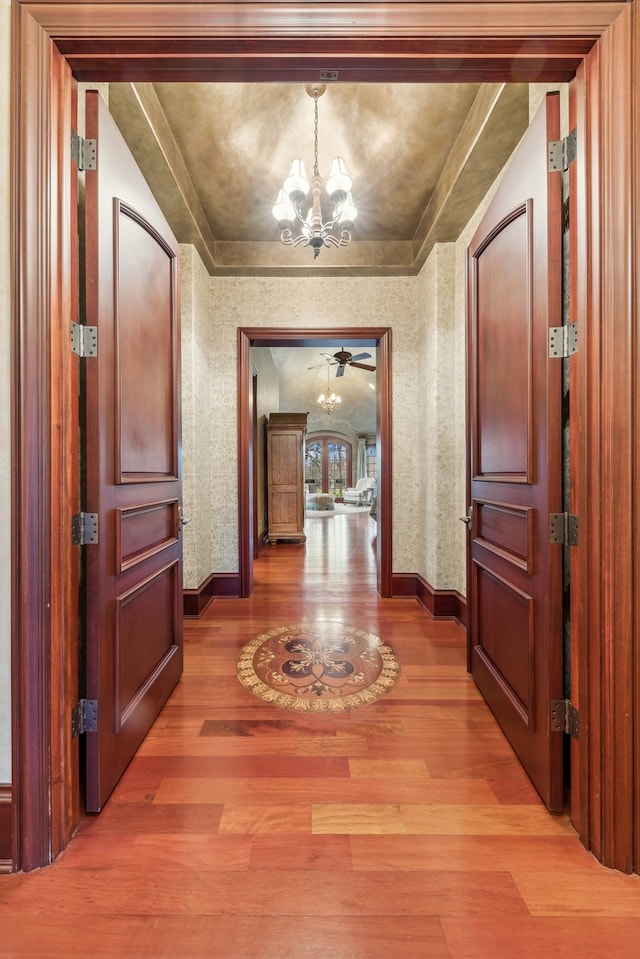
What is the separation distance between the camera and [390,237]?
11.2ft

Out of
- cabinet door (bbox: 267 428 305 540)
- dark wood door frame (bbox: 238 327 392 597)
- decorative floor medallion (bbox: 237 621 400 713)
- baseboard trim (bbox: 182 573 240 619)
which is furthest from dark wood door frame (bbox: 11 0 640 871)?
cabinet door (bbox: 267 428 305 540)

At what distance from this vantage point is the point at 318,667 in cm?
231

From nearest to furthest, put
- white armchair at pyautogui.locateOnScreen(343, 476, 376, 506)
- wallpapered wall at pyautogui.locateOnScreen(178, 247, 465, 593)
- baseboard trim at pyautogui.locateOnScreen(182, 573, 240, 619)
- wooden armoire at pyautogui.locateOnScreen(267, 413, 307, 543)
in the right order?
baseboard trim at pyautogui.locateOnScreen(182, 573, 240, 619) → wallpapered wall at pyautogui.locateOnScreen(178, 247, 465, 593) → wooden armoire at pyautogui.locateOnScreen(267, 413, 307, 543) → white armchair at pyautogui.locateOnScreen(343, 476, 376, 506)

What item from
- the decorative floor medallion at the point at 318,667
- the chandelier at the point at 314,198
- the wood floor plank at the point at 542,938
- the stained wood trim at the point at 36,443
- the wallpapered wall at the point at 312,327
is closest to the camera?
the wood floor plank at the point at 542,938

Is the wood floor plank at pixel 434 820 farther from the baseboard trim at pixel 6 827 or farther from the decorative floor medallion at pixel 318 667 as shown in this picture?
the baseboard trim at pixel 6 827

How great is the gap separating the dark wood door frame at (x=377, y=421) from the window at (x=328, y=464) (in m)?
11.6

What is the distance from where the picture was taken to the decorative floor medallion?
2008 millimetres

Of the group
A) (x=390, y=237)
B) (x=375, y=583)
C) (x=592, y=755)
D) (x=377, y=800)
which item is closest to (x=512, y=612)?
(x=592, y=755)

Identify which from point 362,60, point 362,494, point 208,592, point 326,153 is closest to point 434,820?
point 362,60

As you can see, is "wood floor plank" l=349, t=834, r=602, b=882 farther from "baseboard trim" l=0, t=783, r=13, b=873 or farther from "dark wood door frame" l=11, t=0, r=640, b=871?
"baseboard trim" l=0, t=783, r=13, b=873

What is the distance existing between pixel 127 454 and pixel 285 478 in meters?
5.11

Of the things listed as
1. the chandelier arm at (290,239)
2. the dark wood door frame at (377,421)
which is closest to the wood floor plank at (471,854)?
the dark wood door frame at (377,421)

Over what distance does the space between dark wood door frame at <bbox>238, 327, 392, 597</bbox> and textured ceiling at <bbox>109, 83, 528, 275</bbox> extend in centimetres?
53

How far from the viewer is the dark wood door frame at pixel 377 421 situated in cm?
356
